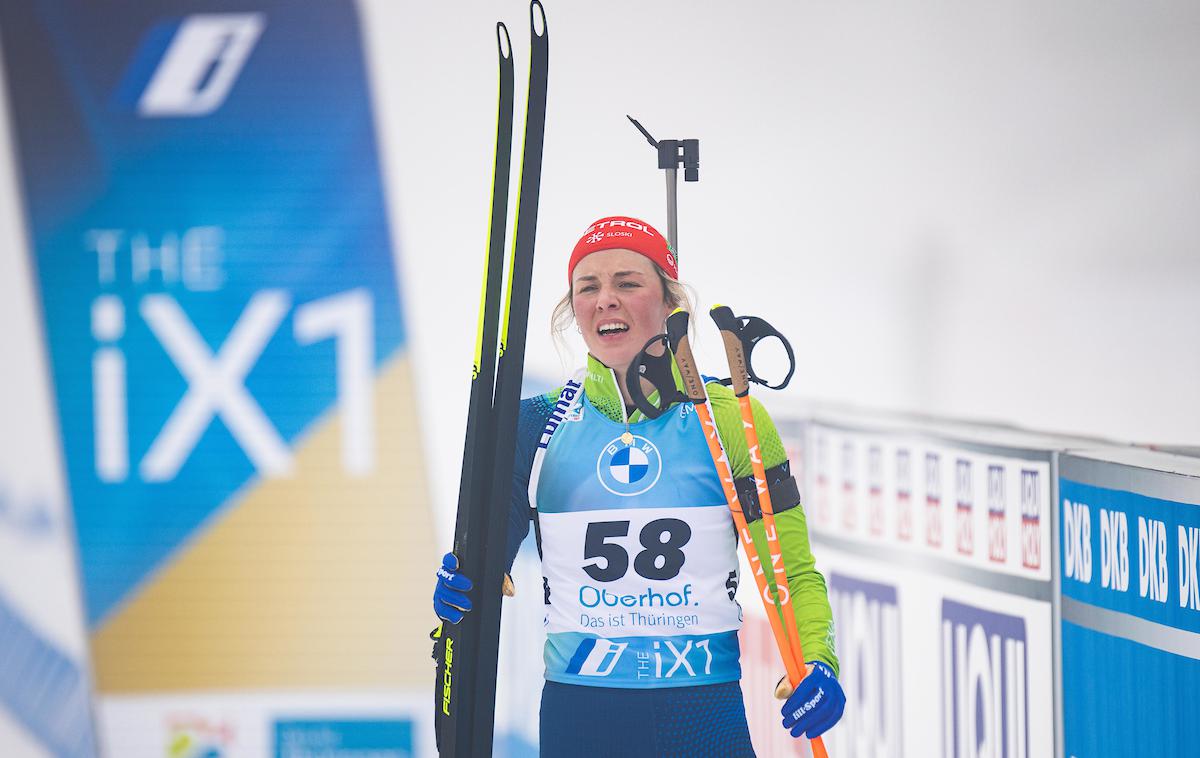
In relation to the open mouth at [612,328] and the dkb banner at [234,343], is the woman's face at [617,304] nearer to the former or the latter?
A: the open mouth at [612,328]

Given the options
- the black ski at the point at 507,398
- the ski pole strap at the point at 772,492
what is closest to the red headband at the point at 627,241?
the black ski at the point at 507,398

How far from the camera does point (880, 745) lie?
327cm

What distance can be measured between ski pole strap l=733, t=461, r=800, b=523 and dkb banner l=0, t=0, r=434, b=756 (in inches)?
92.6

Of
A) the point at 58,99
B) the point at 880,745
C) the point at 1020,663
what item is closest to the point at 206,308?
the point at 58,99

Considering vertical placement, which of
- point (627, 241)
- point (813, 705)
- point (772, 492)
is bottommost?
point (813, 705)

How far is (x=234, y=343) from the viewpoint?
4234 mm

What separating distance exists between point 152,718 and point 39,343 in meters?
1.31

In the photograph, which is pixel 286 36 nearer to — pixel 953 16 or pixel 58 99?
pixel 58 99

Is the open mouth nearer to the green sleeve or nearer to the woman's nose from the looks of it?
the woman's nose

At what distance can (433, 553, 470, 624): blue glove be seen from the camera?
2.00 metres

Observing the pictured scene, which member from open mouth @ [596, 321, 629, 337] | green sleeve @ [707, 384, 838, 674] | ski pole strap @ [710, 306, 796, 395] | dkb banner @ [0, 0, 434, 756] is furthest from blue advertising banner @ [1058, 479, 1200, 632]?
dkb banner @ [0, 0, 434, 756]

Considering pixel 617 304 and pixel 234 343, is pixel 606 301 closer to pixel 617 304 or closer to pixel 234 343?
pixel 617 304

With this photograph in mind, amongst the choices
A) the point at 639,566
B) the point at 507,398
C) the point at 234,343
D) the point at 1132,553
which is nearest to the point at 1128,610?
the point at 1132,553

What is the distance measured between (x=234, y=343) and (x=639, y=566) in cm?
262
